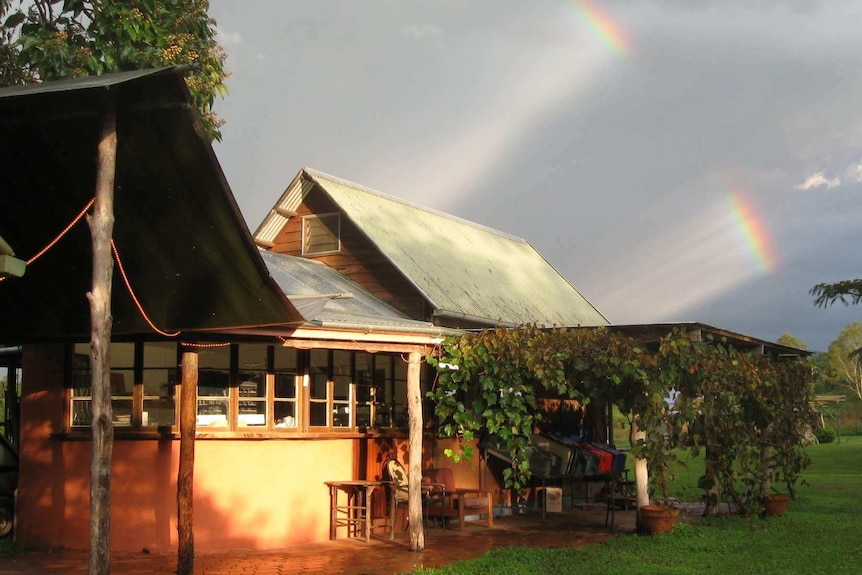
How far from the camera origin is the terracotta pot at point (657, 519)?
12.1 m

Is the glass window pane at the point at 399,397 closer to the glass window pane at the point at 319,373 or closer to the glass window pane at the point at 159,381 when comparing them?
the glass window pane at the point at 319,373

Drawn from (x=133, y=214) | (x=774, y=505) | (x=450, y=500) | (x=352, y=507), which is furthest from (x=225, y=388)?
(x=774, y=505)

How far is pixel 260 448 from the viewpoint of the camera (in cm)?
1129

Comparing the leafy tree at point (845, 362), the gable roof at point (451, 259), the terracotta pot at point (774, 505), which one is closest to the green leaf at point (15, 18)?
the gable roof at point (451, 259)

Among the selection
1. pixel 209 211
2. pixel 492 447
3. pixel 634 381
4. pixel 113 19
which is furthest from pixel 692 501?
pixel 113 19

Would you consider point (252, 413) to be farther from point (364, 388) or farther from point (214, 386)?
point (364, 388)

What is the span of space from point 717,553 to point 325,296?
5.86 metres

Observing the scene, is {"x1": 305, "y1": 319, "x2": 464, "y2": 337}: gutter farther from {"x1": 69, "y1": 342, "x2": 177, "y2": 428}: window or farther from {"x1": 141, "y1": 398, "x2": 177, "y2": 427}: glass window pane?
{"x1": 141, "y1": 398, "x2": 177, "y2": 427}: glass window pane

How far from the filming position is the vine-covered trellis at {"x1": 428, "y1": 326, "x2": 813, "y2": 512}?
37.5 feet

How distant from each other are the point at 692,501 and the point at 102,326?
43.9 feet

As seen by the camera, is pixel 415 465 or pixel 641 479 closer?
pixel 415 465

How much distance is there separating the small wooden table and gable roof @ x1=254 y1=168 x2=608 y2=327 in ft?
Result: 10.2

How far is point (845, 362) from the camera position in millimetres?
73750

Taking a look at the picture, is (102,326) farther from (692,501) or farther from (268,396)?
(692,501)
